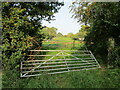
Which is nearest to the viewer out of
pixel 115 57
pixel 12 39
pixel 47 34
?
pixel 12 39

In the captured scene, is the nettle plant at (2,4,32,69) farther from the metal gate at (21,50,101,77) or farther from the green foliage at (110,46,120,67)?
the green foliage at (110,46,120,67)

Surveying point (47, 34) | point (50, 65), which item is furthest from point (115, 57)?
point (47, 34)

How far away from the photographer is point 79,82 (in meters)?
2.73

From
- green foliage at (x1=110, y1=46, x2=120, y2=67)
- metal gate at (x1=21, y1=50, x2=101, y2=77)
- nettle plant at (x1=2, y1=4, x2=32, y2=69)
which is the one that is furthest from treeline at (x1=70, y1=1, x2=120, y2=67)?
nettle plant at (x1=2, y1=4, x2=32, y2=69)

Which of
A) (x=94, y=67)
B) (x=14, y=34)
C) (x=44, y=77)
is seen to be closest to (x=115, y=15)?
(x=94, y=67)

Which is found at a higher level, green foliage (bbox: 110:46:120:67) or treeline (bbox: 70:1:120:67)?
treeline (bbox: 70:1:120:67)

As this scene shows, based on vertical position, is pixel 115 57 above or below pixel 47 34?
below

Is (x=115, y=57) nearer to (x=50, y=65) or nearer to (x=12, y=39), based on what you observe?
(x=50, y=65)

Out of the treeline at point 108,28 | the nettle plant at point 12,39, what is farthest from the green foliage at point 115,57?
the nettle plant at point 12,39

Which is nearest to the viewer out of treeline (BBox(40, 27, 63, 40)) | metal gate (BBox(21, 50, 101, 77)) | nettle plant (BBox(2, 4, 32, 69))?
nettle plant (BBox(2, 4, 32, 69))

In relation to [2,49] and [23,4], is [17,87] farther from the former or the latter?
[23,4]

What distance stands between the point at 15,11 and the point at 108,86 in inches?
164

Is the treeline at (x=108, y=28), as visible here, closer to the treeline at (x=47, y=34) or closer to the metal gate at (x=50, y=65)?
the metal gate at (x=50, y=65)

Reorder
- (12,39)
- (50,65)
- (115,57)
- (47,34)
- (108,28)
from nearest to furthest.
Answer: (12,39) < (50,65) < (115,57) < (108,28) < (47,34)
